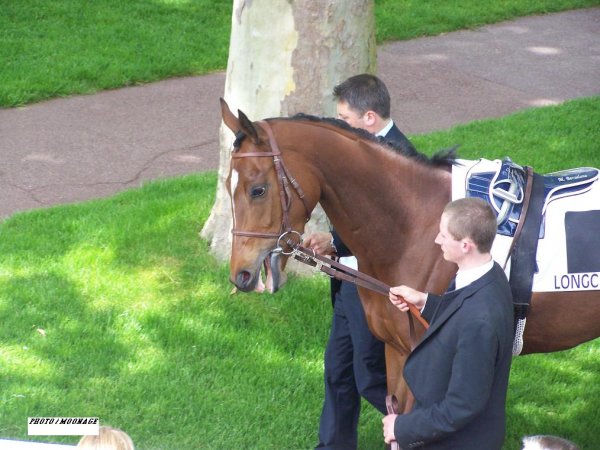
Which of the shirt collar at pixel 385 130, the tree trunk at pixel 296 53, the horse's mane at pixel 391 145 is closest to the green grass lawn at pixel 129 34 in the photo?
the tree trunk at pixel 296 53

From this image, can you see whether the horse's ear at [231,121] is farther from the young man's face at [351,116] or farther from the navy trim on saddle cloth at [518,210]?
the navy trim on saddle cloth at [518,210]

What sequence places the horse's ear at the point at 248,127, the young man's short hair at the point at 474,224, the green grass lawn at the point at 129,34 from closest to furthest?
the young man's short hair at the point at 474,224 < the horse's ear at the point at 248,127 < the green grass lawn at the point at 129,34

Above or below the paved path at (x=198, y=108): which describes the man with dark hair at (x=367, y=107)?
above

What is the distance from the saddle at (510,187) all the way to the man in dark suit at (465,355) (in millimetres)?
438

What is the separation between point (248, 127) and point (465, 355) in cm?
129

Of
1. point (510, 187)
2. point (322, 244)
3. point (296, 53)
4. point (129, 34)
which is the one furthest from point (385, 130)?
point (129, 34)

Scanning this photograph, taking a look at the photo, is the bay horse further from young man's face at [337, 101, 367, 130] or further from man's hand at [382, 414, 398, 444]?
man's hand at [382, 414, 398, 444]

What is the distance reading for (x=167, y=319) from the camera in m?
6.29

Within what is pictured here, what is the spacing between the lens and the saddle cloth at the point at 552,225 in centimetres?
401

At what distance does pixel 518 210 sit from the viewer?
13.2ft

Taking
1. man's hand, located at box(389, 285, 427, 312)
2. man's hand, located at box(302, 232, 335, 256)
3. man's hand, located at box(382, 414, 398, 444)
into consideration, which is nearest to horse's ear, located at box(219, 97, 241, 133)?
man's hand, located at box(302, 232, 335, 256)

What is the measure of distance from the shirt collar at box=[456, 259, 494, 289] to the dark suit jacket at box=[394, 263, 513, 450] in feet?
0.07

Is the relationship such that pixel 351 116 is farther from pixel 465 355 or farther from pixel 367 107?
pixel 465 355

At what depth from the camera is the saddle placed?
157 inches
